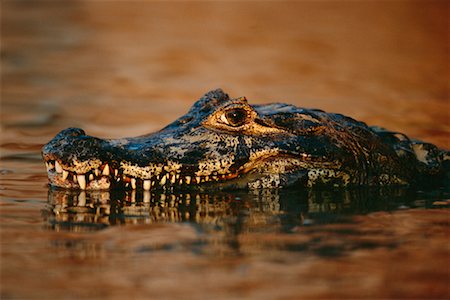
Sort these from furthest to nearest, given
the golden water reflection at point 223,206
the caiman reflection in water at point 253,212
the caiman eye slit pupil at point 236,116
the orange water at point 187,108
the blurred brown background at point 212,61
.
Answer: the blurred brown background at point 212,61 < the caiman eye slit pupil at point 236,116 < the golden water reflection at point 223,206 < the caiman reflection in water at point 253,212 < the orange water at point 187,108

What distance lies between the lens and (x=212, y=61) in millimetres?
17953

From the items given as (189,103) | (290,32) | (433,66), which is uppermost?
(290,32)

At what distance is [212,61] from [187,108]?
4.52 m

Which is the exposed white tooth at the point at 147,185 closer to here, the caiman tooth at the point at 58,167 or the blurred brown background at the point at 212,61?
the caiman tooth at the point at 58,167

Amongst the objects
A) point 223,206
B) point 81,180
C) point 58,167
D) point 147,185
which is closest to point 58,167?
point 58,167

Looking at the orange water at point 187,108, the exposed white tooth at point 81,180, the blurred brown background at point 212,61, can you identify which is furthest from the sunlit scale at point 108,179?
the blurred brown background at point 212,61

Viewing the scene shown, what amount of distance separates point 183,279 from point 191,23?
1837 centimetres

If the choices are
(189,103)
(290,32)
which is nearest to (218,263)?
(189,103)

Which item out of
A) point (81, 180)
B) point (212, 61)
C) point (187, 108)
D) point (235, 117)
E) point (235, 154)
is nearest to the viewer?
point (81, 180)

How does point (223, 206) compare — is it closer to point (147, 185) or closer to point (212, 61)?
point (147, 185)

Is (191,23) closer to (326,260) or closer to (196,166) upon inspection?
(196,166)

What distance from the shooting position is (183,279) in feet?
16.4

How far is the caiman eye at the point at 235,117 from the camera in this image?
7.38m

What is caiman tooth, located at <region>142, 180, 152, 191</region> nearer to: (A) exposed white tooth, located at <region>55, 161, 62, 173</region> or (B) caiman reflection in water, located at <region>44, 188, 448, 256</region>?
(B) caiman reflection in water, located at <region>44, 188, 448, 256</region>
